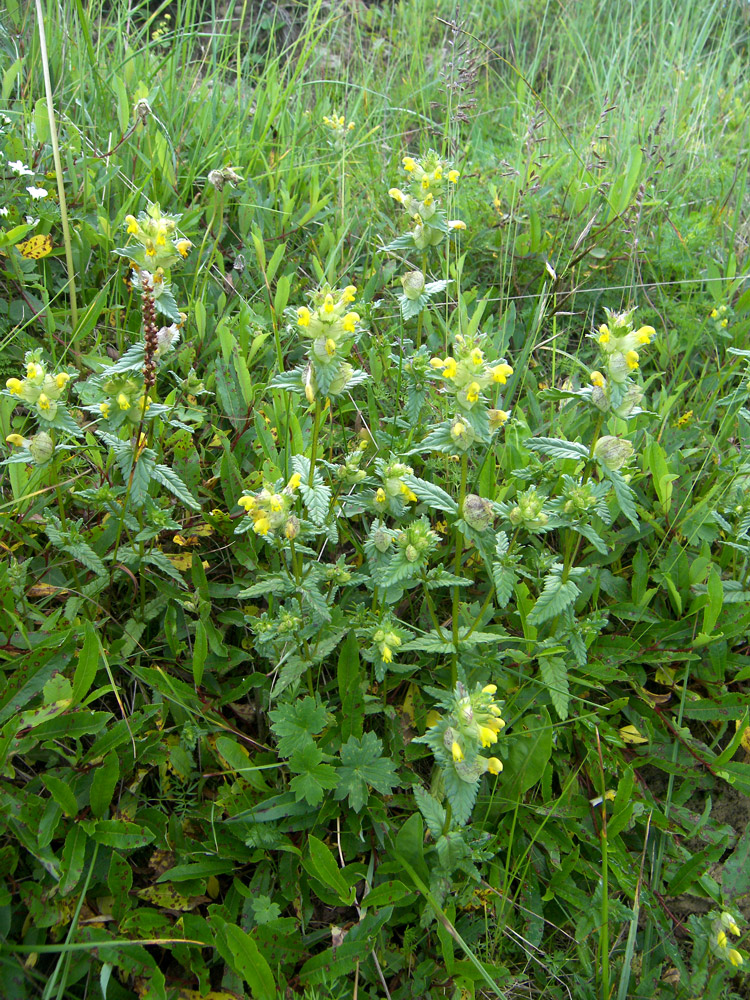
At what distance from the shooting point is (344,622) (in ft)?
6.23

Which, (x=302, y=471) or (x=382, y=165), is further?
(x=382, y=165)

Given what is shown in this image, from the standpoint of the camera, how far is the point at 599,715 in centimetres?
209

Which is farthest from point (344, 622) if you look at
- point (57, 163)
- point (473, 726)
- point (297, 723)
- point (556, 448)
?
point (57, 163)

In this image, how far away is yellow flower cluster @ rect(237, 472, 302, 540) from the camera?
5.32 feet

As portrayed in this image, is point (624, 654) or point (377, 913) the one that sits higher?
point (624, 654)

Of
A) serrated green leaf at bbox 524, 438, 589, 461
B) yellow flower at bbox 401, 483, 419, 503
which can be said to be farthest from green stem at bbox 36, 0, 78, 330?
serrated green leaf at bbox 524, 438, 589, 461

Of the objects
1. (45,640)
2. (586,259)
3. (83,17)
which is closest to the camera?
(45,640)

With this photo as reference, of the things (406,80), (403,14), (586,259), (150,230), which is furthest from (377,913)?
(403,14)

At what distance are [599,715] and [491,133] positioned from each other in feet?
13.6

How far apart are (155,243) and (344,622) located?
1208mm

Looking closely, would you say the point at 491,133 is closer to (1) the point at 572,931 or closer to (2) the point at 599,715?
(2) the point at 599,715

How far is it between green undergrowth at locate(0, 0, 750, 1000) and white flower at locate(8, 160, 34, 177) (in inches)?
3.7

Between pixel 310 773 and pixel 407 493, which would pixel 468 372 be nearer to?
pixel 407 493

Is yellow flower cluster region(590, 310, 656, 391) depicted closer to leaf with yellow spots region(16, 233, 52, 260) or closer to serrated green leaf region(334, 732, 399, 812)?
serrated green leaf region(334, 732, 399, 812)
